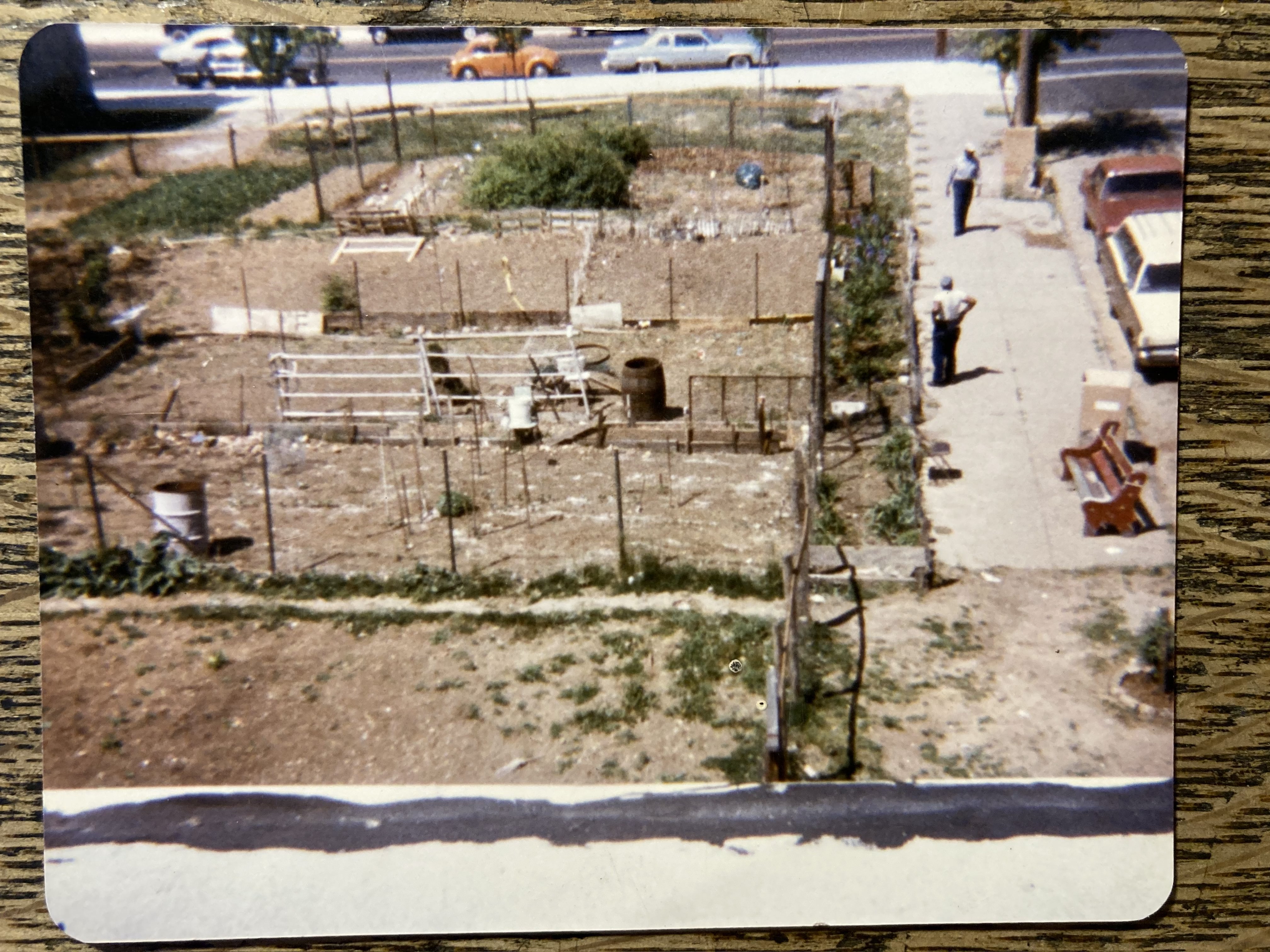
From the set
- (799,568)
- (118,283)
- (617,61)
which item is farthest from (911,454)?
(118,283)

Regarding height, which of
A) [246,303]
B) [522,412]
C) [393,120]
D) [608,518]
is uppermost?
[393,120]

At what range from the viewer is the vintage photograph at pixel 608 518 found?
169 inches

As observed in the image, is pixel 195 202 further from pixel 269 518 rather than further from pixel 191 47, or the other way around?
pixel 269 518

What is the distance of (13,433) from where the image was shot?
165 inches

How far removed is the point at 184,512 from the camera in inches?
212

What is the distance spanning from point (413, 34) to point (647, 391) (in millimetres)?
4337

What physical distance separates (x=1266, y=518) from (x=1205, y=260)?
110 cm

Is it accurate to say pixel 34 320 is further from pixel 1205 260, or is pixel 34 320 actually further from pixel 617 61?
pixel 1205 260

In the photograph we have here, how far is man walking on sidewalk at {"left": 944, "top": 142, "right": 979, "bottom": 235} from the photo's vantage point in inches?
198

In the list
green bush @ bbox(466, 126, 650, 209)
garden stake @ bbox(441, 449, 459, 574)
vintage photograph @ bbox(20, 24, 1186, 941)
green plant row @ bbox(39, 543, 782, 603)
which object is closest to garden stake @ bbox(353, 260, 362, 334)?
vintage photograph @ bbox(20, 24, 1186, 941)

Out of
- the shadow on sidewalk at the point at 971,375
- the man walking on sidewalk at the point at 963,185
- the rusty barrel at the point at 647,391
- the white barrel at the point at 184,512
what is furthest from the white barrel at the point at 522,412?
the man walking on sidewalk at the point at 963,185

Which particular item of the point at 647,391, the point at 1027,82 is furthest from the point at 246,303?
the point at 1027,82

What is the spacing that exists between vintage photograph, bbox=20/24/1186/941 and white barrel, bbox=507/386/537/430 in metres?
1.20

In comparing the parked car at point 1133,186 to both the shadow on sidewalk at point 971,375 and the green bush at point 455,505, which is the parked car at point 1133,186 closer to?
the shadow on sidewalk at point 971,375
